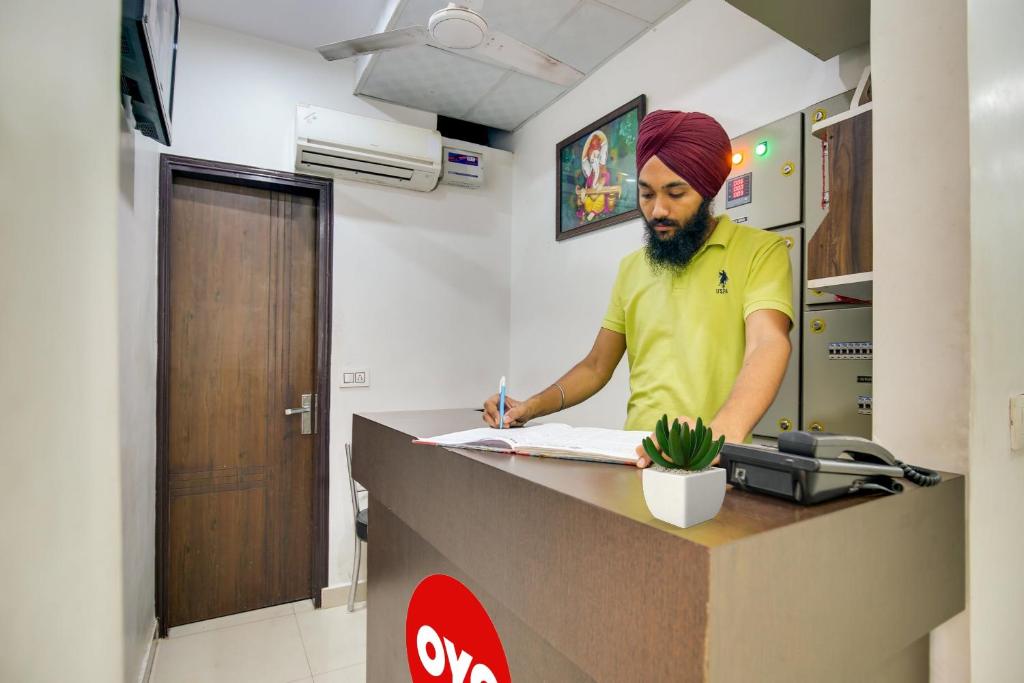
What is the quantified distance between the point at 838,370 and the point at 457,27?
1589mm

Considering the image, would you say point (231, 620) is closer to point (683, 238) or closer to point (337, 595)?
point (337, 595)

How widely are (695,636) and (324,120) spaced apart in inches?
116

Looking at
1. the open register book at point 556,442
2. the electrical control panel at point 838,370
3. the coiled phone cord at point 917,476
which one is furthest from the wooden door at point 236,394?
the coiled phone cord at point 917,476

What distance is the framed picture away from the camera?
2.52 metres

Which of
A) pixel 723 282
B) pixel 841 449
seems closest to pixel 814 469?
pixel 841 449

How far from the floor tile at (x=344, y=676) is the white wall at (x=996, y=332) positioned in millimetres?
2236

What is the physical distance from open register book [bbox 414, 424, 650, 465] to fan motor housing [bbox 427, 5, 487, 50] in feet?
4.10

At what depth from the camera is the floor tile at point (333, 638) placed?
2.43 m

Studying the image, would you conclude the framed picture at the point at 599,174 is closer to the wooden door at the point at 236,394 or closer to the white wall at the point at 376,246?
the white wall at the point at 376,246

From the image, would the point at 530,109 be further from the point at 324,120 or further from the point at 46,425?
the point at 46,425

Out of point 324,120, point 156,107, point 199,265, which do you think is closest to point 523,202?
point 324,120

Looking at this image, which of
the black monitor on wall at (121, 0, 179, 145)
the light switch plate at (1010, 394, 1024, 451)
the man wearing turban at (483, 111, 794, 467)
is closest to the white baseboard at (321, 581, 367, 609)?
the man wearing turban at (483, 111, 794, 467)

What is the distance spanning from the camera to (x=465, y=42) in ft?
5.61

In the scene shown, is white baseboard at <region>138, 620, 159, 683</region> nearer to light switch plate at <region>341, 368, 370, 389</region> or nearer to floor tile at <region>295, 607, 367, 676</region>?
floor tile at <region>295, 607, 367, 676</region>
